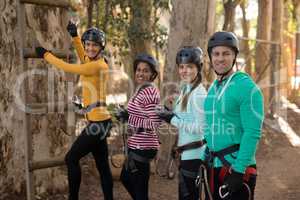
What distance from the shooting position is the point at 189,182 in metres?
3.97

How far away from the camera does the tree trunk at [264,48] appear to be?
12.3m

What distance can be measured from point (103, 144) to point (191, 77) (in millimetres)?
1457

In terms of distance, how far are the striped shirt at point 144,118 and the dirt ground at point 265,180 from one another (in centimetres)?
194

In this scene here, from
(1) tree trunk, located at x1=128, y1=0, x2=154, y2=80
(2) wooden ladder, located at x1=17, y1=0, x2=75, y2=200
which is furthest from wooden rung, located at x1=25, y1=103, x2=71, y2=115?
(1) tree trunk, located at x1=128, y1=0, x2=154, y2=80

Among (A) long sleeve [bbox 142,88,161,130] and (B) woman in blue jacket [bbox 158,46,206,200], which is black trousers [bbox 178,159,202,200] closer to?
(B) woman in blue jacket [bbox 158,46,206,200]

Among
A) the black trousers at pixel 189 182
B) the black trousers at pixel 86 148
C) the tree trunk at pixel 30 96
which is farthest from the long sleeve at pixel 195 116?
the tree trunk at pixel 30 96

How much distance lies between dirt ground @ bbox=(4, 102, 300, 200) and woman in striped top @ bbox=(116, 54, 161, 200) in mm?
1716

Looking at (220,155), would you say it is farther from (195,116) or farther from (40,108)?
(40,108)

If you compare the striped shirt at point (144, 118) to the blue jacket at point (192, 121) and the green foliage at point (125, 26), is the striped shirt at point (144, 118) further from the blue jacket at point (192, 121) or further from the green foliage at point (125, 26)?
the green foliage at point (125, 26)

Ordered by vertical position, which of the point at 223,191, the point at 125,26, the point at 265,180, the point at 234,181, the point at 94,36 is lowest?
the point at 265,180

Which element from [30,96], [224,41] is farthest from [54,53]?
[224,41]

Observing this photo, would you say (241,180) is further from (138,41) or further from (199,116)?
(138,41)

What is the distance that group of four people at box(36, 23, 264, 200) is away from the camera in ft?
9.92

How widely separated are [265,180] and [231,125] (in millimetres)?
4828
